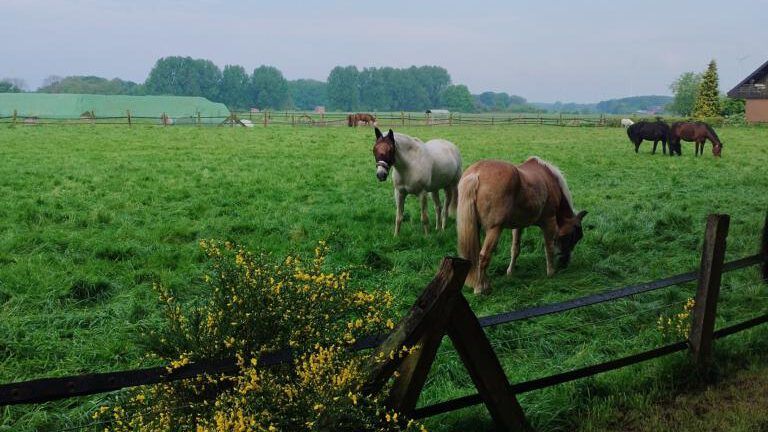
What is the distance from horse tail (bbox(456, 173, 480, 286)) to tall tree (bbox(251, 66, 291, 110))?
→ 113696mm

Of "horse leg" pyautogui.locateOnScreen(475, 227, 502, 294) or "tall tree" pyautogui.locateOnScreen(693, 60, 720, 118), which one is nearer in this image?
"horse leg" pyautogui.locateOnScreen(475, 227, 502, 294)

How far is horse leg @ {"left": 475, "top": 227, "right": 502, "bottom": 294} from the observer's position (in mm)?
6254

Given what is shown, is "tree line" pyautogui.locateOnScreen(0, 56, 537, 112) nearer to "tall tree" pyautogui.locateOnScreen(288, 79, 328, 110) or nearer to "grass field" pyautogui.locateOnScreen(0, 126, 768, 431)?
"tall tree" pyautogui.locateOnScreen(288, 79, 328, 110)

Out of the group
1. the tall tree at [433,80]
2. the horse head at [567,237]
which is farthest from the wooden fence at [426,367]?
the tall tree at [433,80]

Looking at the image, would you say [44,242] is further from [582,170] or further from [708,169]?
[708,169]

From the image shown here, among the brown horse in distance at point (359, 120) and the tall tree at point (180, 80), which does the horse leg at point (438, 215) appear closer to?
the brown horse in distance at point (359, 120)

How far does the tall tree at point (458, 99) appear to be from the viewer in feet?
401

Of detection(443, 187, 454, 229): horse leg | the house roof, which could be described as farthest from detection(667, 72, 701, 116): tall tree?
detection(443, 187, 454, 229): horse leg

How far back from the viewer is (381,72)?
411 ft

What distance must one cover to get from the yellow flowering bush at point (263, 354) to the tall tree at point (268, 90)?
116839mm

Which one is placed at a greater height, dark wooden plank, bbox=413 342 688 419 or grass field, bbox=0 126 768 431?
dark wooden plank, bbox=413 342 688 419

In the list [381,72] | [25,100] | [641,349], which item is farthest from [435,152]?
[381,72]

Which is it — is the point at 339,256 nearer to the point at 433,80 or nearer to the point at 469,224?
the point at 469,224

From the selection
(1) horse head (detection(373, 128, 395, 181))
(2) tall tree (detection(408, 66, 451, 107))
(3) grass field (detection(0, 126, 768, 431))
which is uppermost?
(2) tall tree (detection(408, 66, 451, 107))
